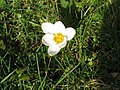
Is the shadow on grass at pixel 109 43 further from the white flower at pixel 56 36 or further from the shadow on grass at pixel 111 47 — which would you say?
the white flower at pixel 56 36

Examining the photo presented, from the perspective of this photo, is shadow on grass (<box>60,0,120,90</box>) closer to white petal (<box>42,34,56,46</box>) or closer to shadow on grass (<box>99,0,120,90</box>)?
Result: shadow on grass (<box>99,0,120,90</box>)

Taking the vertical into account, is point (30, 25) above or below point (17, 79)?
above

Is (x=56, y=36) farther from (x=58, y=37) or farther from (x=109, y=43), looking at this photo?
(x=109, y=43)

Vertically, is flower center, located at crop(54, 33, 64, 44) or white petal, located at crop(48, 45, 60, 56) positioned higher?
flower center, located at crop(54, 33, 64, 44)

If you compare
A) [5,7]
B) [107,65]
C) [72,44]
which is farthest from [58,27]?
[5,7]

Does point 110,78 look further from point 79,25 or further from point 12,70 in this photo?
point 12,70

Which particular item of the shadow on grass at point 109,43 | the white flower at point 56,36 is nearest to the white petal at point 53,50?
the white flower at point 56,36

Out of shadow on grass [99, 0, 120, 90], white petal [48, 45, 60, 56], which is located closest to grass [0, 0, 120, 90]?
shadow on grass [99, 0, 120, 90]
